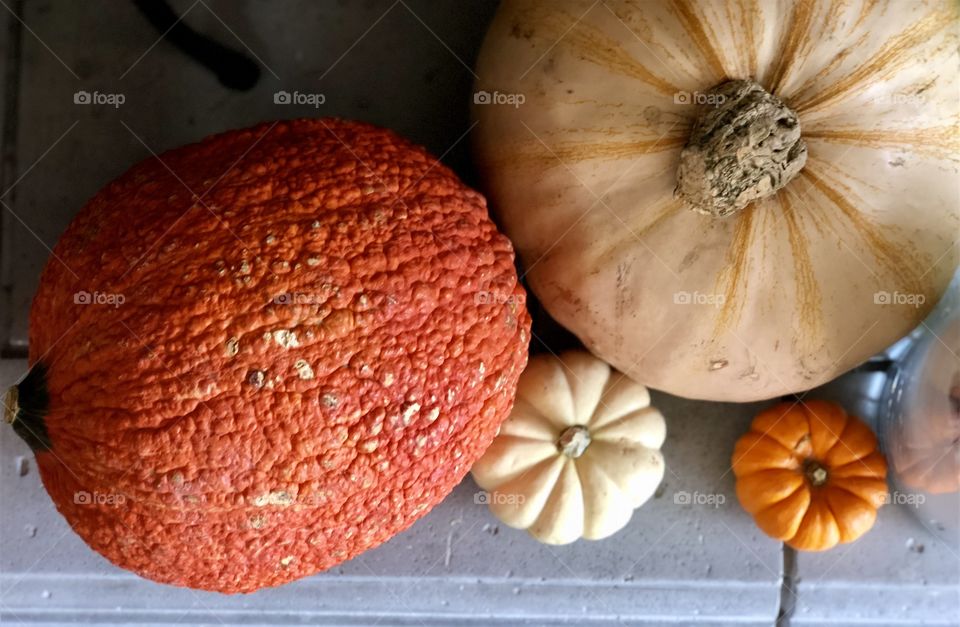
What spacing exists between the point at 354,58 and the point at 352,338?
0.58 m

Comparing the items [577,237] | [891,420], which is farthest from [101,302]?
[891,420]

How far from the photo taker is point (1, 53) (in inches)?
46.3

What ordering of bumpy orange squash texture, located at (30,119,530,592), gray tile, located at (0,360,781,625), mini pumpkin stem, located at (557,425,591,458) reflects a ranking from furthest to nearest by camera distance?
gray tile, located at (0,360,781,625)
mini pumpkin stem, located at (557,425,591,458)
bumpy orange squash texture, located at (30,119,530,592)

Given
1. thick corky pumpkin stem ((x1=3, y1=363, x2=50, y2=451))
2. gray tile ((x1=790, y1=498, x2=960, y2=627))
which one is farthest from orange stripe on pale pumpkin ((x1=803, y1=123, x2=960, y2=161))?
thick corky pumpkin stem ((x1=3, y1=363, x2=50, y2=451))

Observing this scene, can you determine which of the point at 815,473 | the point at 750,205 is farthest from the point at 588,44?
the point at 815,473

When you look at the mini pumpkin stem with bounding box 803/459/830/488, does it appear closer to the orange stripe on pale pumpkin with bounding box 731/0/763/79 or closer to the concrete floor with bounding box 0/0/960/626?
the concrete floor with bounding box 0/0/960/626

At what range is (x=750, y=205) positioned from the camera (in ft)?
2.89

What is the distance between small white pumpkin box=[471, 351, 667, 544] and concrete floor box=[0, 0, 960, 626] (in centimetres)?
11

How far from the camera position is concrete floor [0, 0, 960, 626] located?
3.86 feet

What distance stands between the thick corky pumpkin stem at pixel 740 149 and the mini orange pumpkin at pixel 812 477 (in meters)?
0.46

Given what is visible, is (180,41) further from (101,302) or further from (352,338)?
(352,338)

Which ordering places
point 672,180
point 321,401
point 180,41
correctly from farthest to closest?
point 180,41 < point 672,180 < point 321,401

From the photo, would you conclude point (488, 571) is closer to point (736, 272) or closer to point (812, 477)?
point (812, 477)

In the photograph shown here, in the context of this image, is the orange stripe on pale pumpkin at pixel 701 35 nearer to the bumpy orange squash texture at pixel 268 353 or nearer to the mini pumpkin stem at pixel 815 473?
the bumpy orange squash texture at pixel 268 353
